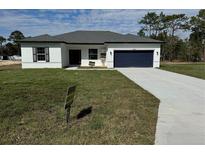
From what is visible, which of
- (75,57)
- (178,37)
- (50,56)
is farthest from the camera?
(178,37)

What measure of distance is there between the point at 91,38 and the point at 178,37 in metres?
24.2

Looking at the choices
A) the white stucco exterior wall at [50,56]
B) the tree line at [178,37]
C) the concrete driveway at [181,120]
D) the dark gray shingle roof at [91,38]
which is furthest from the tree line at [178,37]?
the concrete driveway at [181,120]

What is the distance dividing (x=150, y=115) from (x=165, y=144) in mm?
1681

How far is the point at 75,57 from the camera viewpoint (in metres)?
25.3

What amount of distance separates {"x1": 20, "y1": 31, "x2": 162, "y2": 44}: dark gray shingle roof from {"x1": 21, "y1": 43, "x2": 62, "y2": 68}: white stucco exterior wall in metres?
0.52

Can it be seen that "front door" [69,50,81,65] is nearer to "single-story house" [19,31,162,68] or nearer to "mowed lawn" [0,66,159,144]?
"single-story house" [19,31,162,68]

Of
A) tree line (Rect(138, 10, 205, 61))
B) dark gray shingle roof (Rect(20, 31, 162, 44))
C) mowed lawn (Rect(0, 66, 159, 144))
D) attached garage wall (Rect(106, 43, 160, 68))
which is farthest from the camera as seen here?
tree line (Rect(138, 10, 205, 61))

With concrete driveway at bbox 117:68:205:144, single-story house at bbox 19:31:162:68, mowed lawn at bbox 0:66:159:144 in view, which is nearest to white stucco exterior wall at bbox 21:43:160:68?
single-story house at bbox 19:31:162:68

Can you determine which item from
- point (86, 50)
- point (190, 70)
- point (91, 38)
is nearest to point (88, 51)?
point (86, 50)

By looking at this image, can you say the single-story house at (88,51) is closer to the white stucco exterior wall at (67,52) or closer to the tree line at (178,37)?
the white stucco exterior wall at (67,52)

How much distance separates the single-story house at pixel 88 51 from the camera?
21062mm

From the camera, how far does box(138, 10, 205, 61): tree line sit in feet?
131

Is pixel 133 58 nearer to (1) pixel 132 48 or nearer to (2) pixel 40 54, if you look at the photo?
(1) pixel 132 48
